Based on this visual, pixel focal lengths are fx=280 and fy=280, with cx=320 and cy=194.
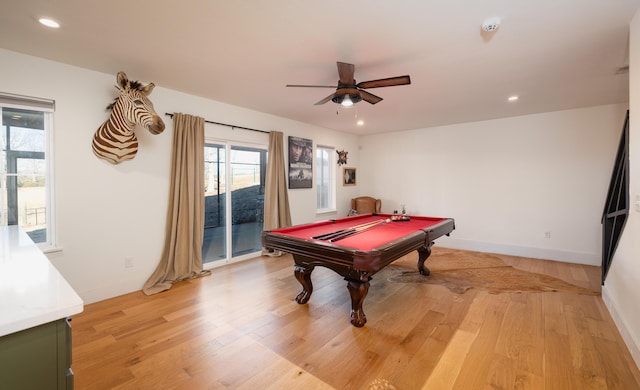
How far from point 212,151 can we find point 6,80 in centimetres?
213

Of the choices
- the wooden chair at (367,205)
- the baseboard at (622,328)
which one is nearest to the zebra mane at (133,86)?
the wooden chair at (367,205)

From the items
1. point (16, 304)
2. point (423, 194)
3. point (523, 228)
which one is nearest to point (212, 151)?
point (16, 304)

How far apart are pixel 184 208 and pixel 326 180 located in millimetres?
3328

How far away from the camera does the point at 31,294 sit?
100 centimetres

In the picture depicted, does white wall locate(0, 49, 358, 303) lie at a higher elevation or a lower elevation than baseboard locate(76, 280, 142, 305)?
higher

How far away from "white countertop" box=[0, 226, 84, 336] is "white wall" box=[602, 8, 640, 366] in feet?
11.1

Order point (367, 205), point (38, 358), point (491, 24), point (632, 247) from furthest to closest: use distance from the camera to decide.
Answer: point (367, 205), point (632, 247), point (491, 24), point (38, 358)

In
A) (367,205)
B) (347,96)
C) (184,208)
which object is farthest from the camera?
(367,205)

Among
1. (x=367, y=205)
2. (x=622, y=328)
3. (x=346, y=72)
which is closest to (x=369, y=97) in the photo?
(x=346, y=72)

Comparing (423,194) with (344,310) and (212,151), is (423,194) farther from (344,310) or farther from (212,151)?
(212,151)

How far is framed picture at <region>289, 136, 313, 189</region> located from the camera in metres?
5.26

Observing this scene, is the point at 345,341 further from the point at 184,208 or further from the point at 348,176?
the point at 348,176

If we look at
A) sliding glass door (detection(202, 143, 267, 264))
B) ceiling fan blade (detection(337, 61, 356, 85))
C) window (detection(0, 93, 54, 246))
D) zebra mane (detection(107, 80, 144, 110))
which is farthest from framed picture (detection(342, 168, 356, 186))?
window (detection(0, 93, 54, 246))

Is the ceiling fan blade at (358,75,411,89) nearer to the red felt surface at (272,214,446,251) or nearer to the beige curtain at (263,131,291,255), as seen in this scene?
the red felt surface at (272,214,446,251)
